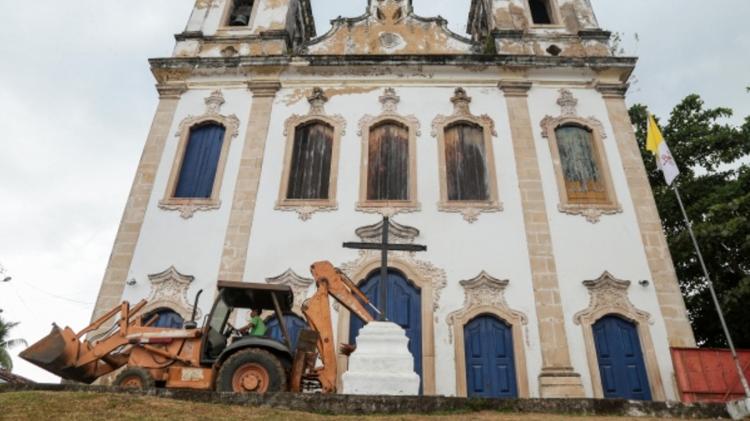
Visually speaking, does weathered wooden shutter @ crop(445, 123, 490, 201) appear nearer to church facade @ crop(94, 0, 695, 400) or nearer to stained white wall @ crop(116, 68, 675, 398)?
church facade @ crop(94, 0, 695, 400)

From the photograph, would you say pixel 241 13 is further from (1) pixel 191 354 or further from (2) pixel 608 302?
(2) pixel 608 302

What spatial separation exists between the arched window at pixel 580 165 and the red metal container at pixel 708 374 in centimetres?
364

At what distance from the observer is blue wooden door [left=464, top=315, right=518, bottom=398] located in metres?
9.89

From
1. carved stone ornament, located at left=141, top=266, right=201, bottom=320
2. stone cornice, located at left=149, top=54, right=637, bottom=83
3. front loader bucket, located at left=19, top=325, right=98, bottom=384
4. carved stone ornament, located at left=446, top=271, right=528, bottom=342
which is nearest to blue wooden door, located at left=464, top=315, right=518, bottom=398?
carved stone ornament, located at left=446, top=271, right=528, bottom=342

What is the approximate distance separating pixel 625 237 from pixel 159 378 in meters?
9.20

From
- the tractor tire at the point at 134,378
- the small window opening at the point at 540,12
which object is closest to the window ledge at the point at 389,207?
the tractor tire at the point at 134,378

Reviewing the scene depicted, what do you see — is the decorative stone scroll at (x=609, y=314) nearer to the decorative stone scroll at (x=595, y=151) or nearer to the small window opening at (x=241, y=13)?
the decorative stone scroll at (x=595, y=151)

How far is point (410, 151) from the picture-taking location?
12.8 m

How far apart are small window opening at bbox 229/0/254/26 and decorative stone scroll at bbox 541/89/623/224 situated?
29.8ft

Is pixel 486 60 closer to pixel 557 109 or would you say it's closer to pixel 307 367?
pixel 557 109

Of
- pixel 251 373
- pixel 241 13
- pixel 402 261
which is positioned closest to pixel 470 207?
pixel 402 261

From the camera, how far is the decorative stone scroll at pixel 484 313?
32.7 feet

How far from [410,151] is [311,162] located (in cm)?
234

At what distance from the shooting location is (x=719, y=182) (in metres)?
14.5
